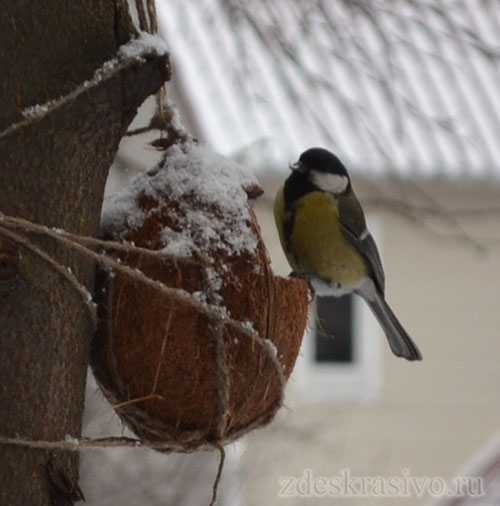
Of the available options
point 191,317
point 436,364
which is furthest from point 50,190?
point 436,364

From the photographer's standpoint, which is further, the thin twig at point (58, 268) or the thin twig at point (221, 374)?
the thin twig at point (221, 374)

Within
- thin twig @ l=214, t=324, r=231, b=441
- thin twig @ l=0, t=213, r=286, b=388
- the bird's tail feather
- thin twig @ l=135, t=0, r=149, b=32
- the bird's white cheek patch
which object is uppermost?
thin twig @ l=135, t=0, r=149, b=32

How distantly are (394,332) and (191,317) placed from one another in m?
1.42

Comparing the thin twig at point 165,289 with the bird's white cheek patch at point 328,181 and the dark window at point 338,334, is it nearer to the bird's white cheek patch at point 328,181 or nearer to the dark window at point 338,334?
the bird's white cheek patch at point 328,181

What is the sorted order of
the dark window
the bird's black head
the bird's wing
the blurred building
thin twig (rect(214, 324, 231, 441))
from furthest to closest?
the dark window
the blurred building
the bird's wing
the bird's black head
thin twig (rect(214, 324, 231, 441))

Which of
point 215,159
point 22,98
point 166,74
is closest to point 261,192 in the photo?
point 215,159

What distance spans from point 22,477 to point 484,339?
245 inches

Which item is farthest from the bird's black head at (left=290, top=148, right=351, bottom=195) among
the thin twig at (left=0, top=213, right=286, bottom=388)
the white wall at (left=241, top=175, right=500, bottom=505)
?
the white wall at (left=241, top=175, right=500, bottom=505)

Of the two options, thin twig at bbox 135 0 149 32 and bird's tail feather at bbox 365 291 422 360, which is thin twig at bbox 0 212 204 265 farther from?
bird's tail feather at bbox 365 291 422 360

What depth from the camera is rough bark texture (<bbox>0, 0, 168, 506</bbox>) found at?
1.44 metres

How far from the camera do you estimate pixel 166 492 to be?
4348 millimetres

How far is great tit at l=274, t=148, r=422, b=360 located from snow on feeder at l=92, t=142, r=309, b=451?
1080mm

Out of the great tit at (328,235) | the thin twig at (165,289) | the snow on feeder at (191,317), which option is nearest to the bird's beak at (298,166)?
the great tit at (328,235)

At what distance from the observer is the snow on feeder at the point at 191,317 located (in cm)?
161
